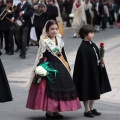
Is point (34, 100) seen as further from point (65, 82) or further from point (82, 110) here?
point (82, 110)

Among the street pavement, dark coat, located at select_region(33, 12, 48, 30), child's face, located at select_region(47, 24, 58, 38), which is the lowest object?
the street pavement

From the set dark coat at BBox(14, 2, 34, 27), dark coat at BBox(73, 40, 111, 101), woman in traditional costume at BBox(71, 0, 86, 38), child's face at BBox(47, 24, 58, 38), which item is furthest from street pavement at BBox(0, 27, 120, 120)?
woman in traditional costume at BBox(71, 0, 86, 38)

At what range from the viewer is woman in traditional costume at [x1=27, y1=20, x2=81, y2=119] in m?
7.75

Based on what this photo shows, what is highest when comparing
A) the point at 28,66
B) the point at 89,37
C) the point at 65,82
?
the point at 89,37

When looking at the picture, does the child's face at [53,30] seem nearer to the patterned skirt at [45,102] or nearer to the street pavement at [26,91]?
the patterned skirt at [45,102]

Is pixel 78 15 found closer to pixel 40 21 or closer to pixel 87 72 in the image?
pixel 40 21

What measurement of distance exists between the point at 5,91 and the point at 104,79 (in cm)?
154

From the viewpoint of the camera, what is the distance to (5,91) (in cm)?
813

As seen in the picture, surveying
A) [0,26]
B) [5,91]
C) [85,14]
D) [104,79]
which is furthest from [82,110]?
[85,14]

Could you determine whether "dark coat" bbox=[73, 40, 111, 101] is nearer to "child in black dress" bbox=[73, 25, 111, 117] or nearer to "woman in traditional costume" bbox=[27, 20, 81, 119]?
"child in black dress" bbox=[73, 25, 111, 117]

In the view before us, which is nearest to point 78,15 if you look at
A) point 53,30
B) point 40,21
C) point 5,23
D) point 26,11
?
point 40,21

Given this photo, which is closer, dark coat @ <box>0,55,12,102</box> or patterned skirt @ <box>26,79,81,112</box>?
patterned skirt @ <box>26,79,81,112</box>

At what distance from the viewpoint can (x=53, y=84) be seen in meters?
7.83

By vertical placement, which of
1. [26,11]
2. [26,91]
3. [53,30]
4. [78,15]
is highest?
[53,30]
